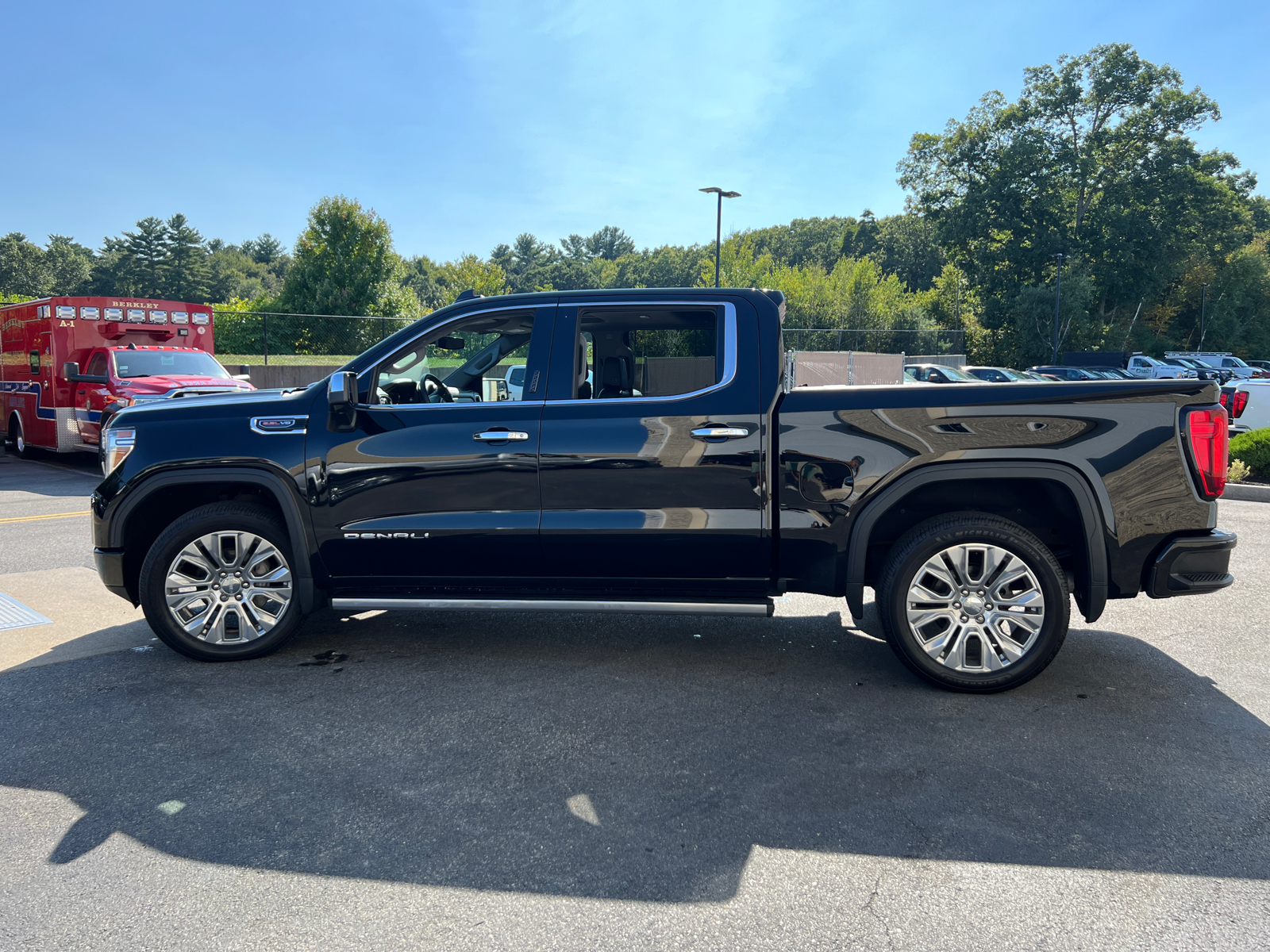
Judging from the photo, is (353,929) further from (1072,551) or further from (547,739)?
(1072,551)

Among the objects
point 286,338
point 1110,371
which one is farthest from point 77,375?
point 1110,371

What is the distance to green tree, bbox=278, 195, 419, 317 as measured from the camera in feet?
148

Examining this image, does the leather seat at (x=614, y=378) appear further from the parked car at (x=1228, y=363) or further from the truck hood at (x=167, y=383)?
the parked car at (x=1228, y=363)

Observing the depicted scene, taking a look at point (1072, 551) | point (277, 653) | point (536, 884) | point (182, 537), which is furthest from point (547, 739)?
point (1072, 551)

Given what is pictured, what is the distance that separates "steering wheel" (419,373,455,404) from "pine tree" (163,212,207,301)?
309 ft

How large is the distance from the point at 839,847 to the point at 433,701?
81.3 inches

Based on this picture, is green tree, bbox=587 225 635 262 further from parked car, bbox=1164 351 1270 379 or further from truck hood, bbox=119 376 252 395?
truck hood, bbox=119 376 252 395

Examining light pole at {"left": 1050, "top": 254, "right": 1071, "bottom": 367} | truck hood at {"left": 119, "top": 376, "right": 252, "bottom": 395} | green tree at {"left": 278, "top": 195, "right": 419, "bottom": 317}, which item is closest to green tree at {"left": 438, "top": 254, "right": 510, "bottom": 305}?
green tree at {"left": 278, "top": 195, "right": 419, "bottom": 317}

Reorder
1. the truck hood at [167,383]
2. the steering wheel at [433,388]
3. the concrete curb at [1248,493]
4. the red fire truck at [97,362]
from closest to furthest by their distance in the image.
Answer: the steering wheel at [433,388], the concrete curb at [1248,493], the truck hood at [167,383], the red fire truck at [97,362]

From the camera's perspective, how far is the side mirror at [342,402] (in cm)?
438

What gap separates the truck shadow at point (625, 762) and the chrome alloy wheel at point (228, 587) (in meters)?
0.23

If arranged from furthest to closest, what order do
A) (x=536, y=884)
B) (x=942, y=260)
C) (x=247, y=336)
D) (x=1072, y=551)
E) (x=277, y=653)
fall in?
(x=942, y=260), (x=247, y=336), (x=277, y=653), (x=1072, y=551), (x=536, y=884)

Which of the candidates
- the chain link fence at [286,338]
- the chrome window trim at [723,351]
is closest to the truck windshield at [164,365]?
the chain link fence at [286,338]

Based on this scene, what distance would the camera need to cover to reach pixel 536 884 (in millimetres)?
2670
